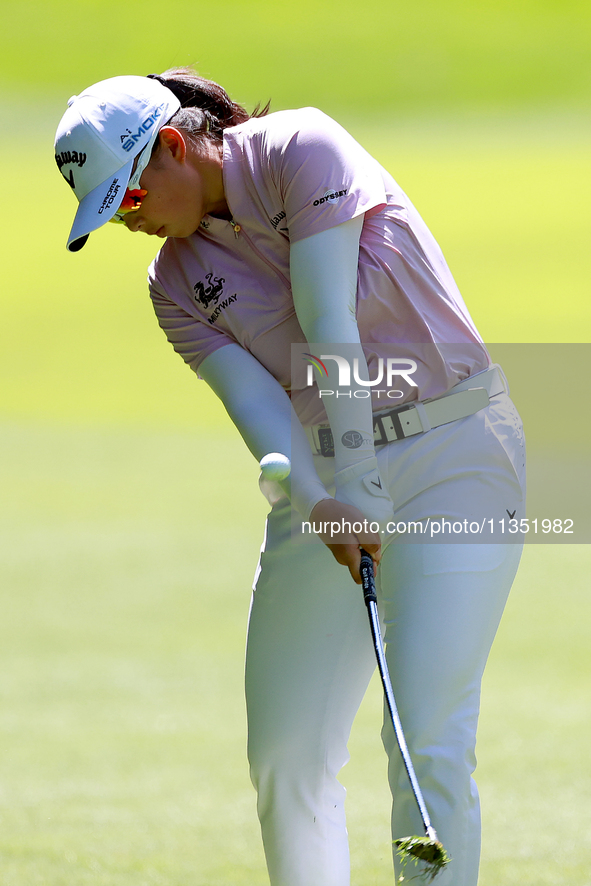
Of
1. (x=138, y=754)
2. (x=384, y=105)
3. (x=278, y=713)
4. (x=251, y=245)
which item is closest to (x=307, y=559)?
(x=278, y=713)

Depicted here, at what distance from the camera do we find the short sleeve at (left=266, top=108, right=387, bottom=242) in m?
1.65

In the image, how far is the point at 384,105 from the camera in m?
13.6

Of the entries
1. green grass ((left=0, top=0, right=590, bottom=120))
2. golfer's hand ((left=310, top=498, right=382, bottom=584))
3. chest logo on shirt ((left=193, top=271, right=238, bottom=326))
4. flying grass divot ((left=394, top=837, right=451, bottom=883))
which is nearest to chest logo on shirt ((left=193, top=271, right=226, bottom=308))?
chest logo on shirt ((left=193, top=271, right=238, bottom=326))

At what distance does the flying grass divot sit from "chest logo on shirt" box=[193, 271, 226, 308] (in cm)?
89

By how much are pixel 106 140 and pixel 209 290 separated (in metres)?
0.31

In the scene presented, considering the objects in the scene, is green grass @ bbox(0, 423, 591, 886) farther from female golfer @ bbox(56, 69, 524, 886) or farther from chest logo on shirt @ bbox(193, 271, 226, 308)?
chest logo on shirt @ bbox(193, 271, 226, 308)

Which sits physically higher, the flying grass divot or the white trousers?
the white trousers

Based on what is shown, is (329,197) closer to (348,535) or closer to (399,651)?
(348,535)

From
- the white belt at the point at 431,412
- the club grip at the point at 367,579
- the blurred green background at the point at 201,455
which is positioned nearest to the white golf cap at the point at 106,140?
the blurred green background at the point at 201,455

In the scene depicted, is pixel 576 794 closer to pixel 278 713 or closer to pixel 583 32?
pixel 278 713

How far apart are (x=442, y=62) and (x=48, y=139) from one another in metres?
4.83

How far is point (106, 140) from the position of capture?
167cm

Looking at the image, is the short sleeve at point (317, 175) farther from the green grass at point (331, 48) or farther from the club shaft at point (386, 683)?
the green grass at point (331, 48)

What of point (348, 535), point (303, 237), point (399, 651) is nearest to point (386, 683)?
point (399, 651)
